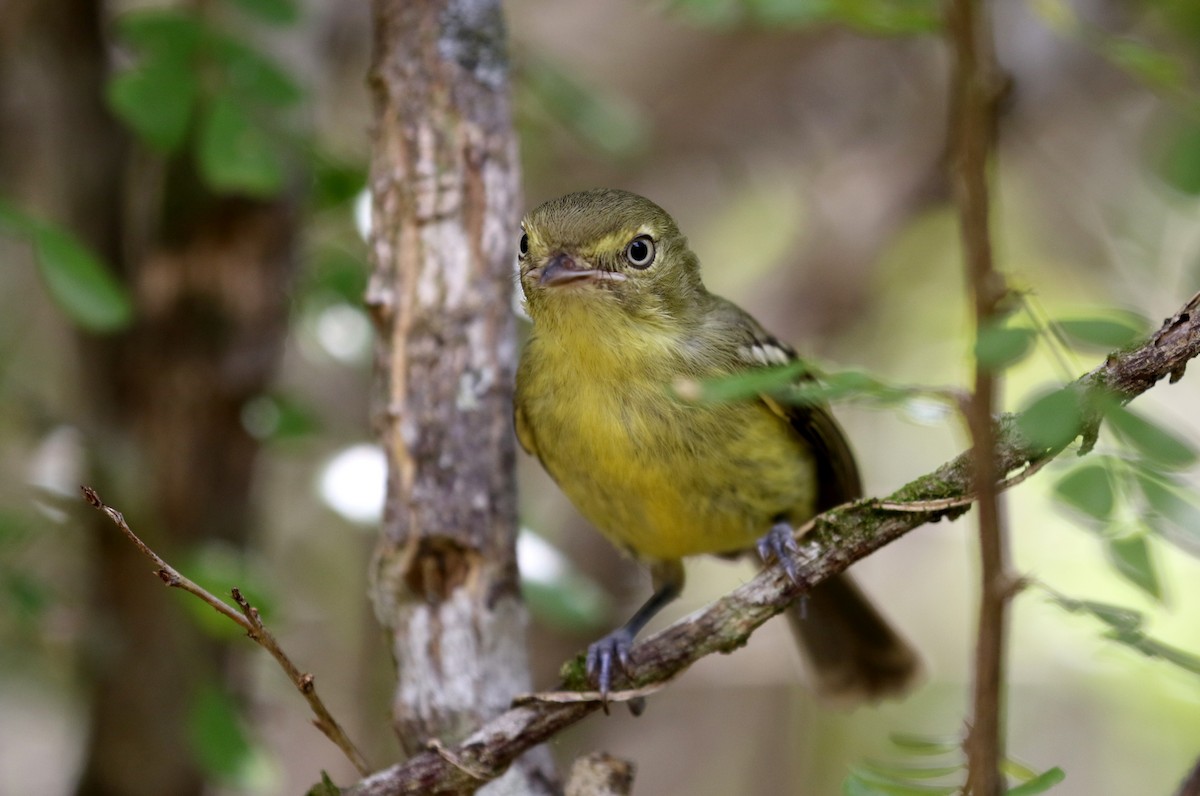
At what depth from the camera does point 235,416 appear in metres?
4.48

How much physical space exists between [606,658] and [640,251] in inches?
46.9

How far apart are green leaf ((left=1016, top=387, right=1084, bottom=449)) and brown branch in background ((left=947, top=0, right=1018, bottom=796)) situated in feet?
0.51

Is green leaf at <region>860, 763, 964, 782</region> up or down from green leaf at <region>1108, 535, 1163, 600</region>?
down

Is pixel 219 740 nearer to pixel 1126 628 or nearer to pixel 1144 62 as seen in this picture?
pixel 1126 628

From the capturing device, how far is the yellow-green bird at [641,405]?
11.8 ft

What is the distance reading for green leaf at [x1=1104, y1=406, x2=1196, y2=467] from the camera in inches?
88.3

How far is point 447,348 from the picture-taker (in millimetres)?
3527

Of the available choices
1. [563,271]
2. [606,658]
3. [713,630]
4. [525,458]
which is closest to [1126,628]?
[713,630]

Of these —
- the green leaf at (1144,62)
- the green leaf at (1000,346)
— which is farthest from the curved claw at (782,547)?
the green leaf at (1144,62)

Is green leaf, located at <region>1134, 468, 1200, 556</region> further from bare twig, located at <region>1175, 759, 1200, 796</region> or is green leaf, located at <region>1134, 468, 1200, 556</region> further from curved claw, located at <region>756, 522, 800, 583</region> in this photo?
curved claw, located at <region>756, 522, 800, 583</region>

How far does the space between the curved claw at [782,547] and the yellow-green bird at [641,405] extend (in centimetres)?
1

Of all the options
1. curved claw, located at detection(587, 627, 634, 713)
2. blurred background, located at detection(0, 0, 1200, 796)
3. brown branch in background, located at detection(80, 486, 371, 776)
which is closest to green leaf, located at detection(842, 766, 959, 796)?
blurred background, located at detection(0, 0, 1200, 796)

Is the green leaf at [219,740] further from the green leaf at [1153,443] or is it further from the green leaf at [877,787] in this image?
the green leaf at [1153,443]

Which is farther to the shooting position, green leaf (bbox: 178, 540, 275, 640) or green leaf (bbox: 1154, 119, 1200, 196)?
green leaf (bbox: 178, 540, 275, 640)
